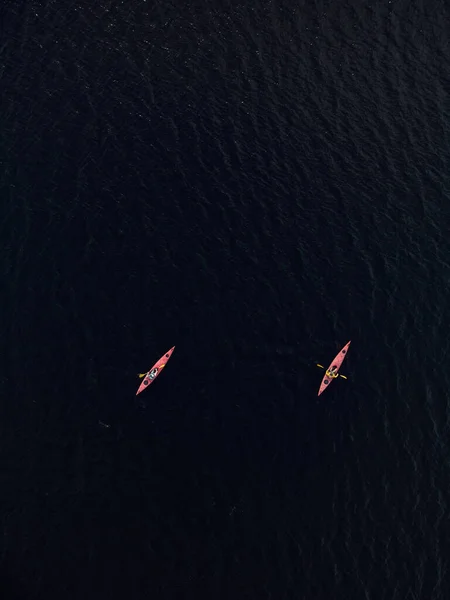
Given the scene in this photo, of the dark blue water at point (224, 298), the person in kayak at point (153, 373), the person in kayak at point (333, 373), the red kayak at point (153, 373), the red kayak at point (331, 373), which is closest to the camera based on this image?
the dark blue water at point (224, 298)

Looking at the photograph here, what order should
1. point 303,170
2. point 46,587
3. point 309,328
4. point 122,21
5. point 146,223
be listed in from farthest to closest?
point 122,21 → point 303,170 → point 146,223 → point 309,328 → point 46,587

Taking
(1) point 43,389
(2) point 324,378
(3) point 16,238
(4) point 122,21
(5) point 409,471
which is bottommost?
(5) point 409,471

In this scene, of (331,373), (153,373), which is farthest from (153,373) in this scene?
(331,373)

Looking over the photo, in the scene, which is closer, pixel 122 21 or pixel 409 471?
pixel 409 471

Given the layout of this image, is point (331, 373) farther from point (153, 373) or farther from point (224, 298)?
point (153, 373)

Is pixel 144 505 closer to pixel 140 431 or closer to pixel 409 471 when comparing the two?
pixel 140 431

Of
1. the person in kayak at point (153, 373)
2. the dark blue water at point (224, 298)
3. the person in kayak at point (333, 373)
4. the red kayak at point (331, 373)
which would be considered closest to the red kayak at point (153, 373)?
the person in kayak at point (153, 373)

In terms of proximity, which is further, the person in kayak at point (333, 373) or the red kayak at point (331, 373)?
the person in kayak at point (333, 373)

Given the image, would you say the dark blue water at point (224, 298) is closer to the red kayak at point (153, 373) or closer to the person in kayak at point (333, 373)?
the red kayak at point (153, 373)

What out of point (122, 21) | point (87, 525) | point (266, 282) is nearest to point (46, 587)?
point (87, 525)
